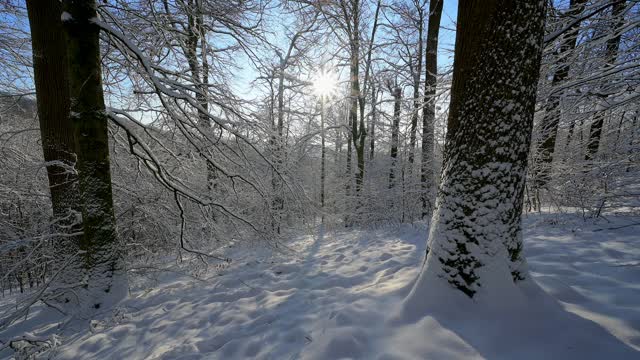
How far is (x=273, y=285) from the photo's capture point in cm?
405

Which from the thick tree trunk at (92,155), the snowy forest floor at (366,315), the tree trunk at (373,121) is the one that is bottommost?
the snowy forest floor at (366,315)

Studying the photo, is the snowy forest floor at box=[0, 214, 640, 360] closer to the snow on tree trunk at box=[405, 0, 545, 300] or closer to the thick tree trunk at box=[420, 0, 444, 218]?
the snow on tree trunk at box=[405, 0, 545, 300]

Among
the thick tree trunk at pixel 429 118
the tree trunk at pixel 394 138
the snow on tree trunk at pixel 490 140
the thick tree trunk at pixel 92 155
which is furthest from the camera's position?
the tree trunk at pixel 394 138

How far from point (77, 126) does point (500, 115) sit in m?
4.63

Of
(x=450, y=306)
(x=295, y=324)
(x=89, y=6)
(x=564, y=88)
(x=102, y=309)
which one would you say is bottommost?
(x=102, y=309)

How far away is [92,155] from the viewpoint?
11.0ft

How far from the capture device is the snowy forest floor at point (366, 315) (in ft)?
6.33

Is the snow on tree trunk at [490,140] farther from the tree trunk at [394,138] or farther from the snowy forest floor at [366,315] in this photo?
the tree trunk at [394,138]

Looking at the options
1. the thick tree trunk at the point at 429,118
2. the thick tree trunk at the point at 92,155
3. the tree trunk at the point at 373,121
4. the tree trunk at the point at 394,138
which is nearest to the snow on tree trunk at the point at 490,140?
the thick tree trunk at the point at 92,155

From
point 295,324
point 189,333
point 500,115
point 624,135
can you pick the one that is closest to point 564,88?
point 624,135

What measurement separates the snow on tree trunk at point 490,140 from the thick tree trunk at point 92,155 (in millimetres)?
3834

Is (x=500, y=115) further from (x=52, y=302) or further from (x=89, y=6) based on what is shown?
(x=52, y=302)

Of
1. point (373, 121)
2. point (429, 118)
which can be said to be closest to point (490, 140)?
point (429, 118)

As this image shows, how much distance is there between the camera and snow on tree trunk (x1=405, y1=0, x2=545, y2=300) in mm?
2176
